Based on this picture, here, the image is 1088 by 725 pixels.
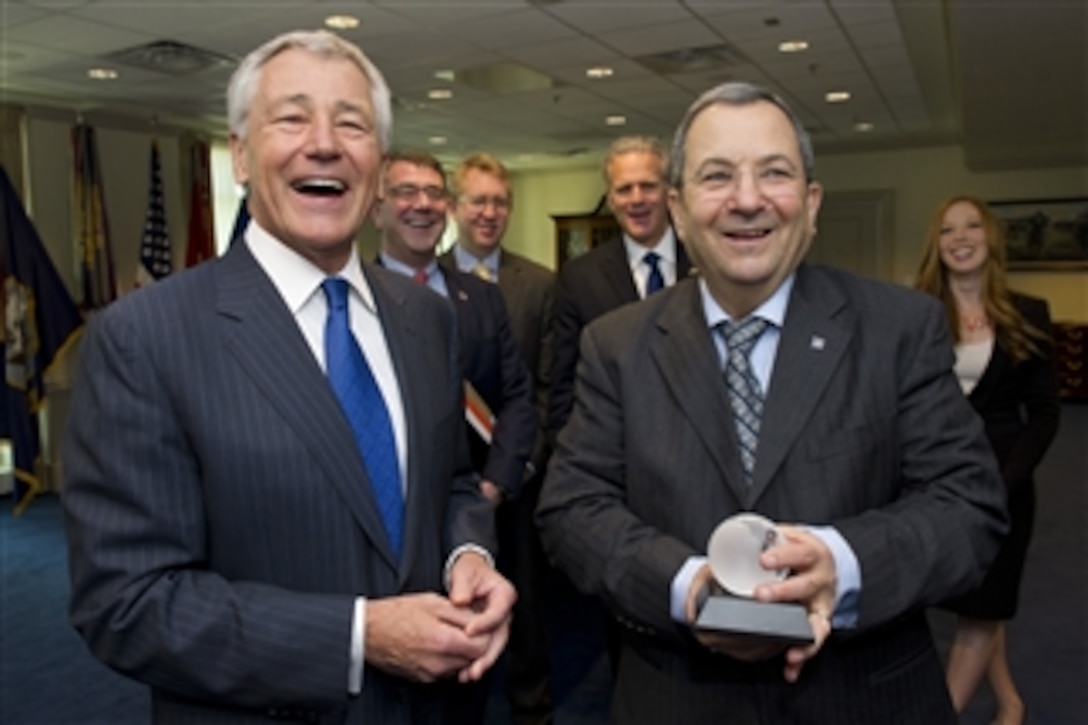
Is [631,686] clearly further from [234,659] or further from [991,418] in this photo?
[991,418]

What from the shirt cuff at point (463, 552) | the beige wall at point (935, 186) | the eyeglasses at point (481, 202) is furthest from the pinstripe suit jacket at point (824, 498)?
the beige wall at point (935, 186)

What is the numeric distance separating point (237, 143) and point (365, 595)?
2.32ft

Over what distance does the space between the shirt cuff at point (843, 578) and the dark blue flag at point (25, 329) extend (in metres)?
7.04

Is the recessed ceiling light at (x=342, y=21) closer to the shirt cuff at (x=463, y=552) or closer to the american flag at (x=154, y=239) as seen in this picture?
the american flag at (x=154, y=239)

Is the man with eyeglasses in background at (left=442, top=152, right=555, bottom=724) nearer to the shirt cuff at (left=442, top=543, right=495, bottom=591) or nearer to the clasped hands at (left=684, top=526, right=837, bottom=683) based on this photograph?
the shirt cuff at (left=442, top=543, right=495, bottom=591)

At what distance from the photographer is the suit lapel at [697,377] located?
132cm

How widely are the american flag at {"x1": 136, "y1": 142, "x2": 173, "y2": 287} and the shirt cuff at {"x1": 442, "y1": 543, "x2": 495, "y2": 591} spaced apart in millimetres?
7191

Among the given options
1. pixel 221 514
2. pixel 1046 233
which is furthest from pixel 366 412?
pixel 1046 233

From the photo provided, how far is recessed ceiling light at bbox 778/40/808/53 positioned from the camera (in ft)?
19.2

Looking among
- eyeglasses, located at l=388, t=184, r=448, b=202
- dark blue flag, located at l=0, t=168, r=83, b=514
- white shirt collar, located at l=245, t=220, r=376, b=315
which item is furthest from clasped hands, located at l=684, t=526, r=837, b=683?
dark blue flag, located at l=0, t=168, r=83, b=514

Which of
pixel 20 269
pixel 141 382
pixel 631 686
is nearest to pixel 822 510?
pixel 631 686

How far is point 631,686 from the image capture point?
1.41 m

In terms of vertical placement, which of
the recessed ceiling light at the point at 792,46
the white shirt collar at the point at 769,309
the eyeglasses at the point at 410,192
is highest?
the recessed ceiling light at the point at 792,46

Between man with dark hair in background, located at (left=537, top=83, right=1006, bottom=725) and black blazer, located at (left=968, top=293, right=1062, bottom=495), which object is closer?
man with dark hair in background, located at (left=537, top=83, right=1006, bottom=725)
